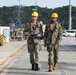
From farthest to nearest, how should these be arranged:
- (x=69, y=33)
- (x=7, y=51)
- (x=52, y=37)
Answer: (x=69, y=33)
(x=7, y=51)
(x=52, y=37)

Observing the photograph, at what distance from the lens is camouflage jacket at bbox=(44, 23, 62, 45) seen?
41.8 feet

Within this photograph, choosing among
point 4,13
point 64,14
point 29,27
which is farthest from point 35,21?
point 64,14

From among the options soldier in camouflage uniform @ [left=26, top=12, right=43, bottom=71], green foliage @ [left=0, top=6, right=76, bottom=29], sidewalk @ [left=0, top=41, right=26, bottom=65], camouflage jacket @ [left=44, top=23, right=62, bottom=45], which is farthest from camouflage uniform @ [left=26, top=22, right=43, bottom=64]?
green foliage @ [left=0, top=6, right=76, bottom=29]

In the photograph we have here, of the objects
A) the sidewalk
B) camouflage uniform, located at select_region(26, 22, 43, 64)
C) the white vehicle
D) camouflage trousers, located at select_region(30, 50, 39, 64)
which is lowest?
the white vehicle

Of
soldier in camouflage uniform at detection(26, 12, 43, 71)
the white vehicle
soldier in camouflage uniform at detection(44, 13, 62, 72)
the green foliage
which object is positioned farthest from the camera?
the green foliage

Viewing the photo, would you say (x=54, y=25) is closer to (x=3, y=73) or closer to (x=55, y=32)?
(x=55, y=32)

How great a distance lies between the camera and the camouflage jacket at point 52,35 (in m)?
12.7

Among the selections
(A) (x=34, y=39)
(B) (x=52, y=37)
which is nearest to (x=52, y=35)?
(B) (x=52, y=37)

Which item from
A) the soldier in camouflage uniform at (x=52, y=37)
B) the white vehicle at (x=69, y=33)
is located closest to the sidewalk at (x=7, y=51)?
the soldier in camouflage uniform at (x=52, y=37)

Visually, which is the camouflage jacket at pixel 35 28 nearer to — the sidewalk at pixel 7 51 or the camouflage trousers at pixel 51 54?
the camouflage trousers at pixel 51 54

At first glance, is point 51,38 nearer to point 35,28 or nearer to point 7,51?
point 35,28

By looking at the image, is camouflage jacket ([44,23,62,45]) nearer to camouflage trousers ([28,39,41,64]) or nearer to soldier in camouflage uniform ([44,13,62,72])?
soldier in camouflage uniform ([44,13,62,72])

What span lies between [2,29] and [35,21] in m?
26.8

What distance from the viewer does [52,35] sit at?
1276 cm
